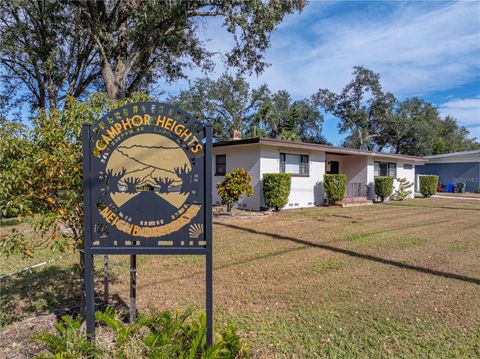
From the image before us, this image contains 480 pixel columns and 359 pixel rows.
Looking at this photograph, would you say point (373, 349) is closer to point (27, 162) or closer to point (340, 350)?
point (340, 350)

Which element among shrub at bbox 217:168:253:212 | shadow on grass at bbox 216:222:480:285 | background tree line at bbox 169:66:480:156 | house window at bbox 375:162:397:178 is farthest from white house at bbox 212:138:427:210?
background tree line at bbox 169:66:480:156

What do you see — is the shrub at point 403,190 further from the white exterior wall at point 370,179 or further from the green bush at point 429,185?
the white exterior wall at point 370,179

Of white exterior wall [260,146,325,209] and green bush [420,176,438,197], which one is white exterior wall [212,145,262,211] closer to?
white exterior wall [260,146,325,209]

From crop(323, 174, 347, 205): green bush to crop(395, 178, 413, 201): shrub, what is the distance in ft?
19.2

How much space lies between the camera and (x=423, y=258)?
606 cm

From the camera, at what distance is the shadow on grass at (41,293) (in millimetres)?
3824

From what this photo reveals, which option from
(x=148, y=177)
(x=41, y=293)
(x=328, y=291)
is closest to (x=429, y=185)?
(x=328, y=291)

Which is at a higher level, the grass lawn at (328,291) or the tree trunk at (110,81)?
the tree trunk at (110,81)

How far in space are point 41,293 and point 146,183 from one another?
9.94 ft

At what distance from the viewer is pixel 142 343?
2582 mm

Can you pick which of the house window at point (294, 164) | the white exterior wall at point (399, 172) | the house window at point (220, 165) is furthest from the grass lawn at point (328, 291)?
the white exterior wall at point (399, 172)

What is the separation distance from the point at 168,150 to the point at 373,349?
8.29ft

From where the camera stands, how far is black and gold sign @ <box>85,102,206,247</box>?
2.61m

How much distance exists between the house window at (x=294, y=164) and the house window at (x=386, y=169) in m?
6.33
